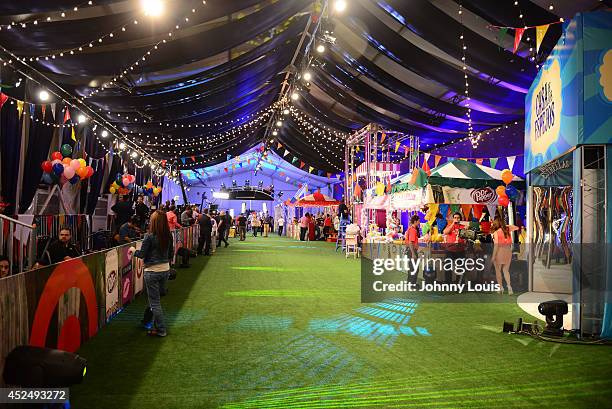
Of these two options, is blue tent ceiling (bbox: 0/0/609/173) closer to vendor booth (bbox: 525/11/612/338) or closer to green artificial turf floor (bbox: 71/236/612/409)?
vendor booth (bbox: 525/11/612/338)

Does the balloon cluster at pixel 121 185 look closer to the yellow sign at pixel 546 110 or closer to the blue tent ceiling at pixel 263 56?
the blue tent ceiling at pixel 263 56

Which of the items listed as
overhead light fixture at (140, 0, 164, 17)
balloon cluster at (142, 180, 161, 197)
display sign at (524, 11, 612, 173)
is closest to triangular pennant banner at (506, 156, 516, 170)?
display sign at (524, 11, 612, 173)

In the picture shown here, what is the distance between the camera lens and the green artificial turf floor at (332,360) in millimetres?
3869

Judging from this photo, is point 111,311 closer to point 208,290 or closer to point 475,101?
point 208,290

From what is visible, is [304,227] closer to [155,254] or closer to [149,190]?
[149,190]

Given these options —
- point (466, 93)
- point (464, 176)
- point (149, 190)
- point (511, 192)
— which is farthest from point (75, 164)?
point (149, 190)

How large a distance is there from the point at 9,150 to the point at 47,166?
1.14 m

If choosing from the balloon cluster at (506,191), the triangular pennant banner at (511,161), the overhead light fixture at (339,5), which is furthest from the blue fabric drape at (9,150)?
the triangular pennant banner at (511,161)

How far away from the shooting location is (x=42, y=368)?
10.3 feet

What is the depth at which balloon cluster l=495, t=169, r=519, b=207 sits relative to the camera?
9998mm

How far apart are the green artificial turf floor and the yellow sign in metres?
2.53

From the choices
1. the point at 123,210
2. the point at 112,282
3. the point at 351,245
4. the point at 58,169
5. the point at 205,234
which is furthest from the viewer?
the point at 351,245

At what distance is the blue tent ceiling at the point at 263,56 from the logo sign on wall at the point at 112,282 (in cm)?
305

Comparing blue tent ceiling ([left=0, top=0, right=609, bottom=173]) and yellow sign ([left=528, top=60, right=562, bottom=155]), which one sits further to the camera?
blue tent ceiling ([left=0, top=0, right=609, bottom=173])
